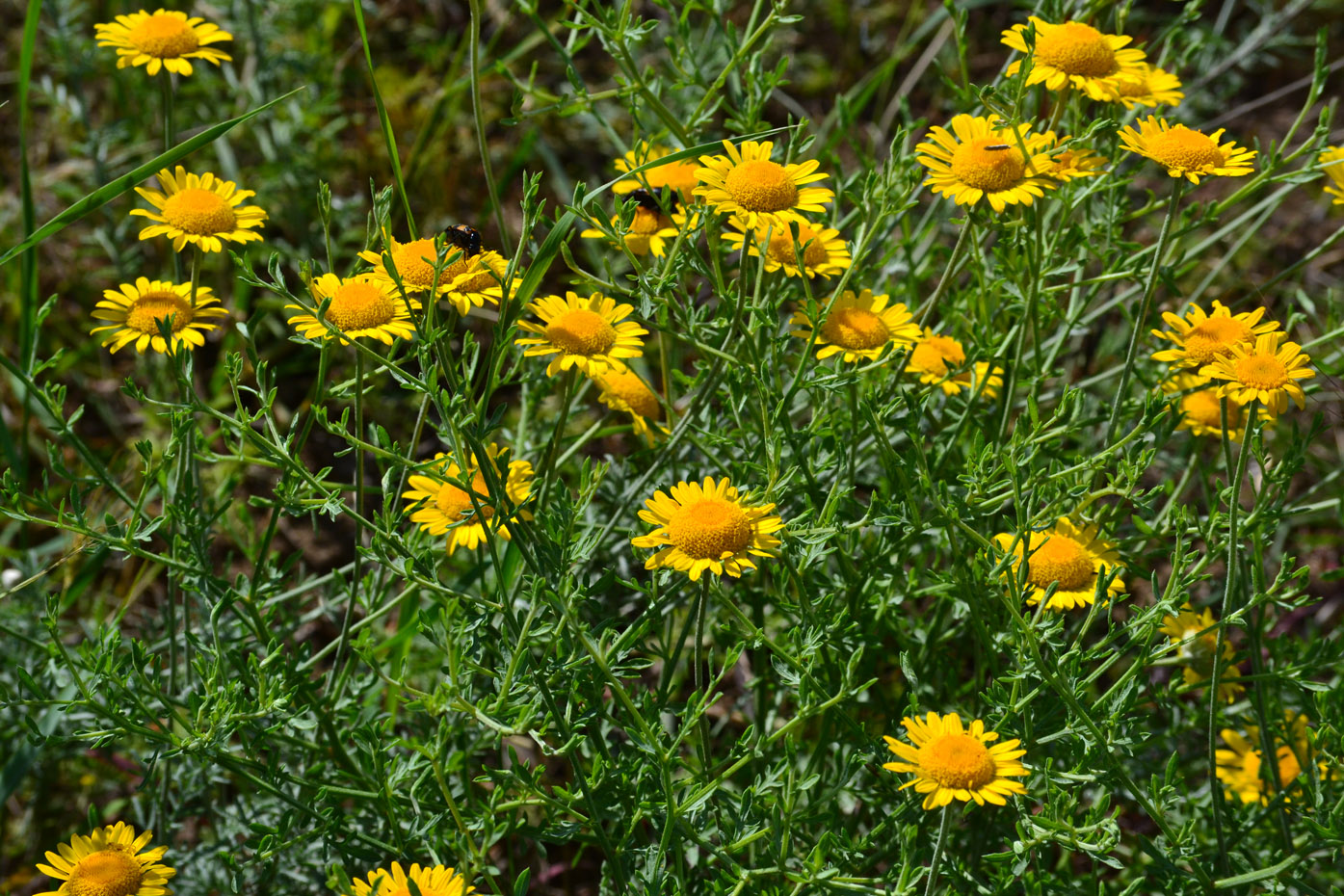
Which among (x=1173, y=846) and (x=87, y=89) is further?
(x=87, y=89)

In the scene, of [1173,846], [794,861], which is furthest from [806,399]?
[1173,846]

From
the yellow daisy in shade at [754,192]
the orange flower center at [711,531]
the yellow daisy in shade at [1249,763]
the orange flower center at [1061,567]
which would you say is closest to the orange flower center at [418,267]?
the yellow daisy in shade at [754,192]

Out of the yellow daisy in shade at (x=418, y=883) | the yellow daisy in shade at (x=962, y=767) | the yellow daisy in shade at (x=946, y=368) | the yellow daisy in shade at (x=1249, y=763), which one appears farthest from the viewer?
the yellow daisy in shade at (x=1249, y=763)

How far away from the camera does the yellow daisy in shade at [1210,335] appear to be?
6.79 ft

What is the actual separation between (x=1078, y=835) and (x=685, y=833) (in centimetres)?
61

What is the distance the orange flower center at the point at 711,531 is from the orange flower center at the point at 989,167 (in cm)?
69

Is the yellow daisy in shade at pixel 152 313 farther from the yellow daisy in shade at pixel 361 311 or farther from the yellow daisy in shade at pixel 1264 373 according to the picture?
the yellow daisy in shade at pixel 1264 373

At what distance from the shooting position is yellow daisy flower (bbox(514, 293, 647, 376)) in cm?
196

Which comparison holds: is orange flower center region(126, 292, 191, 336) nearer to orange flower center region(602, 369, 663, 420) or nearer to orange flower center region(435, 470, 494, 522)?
orange flower center region(435, 470, 494, 522)

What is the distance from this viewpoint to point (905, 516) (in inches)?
84.6

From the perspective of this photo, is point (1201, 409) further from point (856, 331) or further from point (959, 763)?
point (959, 763)

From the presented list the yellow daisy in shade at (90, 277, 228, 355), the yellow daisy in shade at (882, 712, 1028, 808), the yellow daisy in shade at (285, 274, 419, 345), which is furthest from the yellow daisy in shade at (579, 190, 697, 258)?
the yellow daisy in shade at (882, 712, 1028, 808)

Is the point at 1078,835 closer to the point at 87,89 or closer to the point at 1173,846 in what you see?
the point at 1173,846

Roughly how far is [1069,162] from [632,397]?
898mm
